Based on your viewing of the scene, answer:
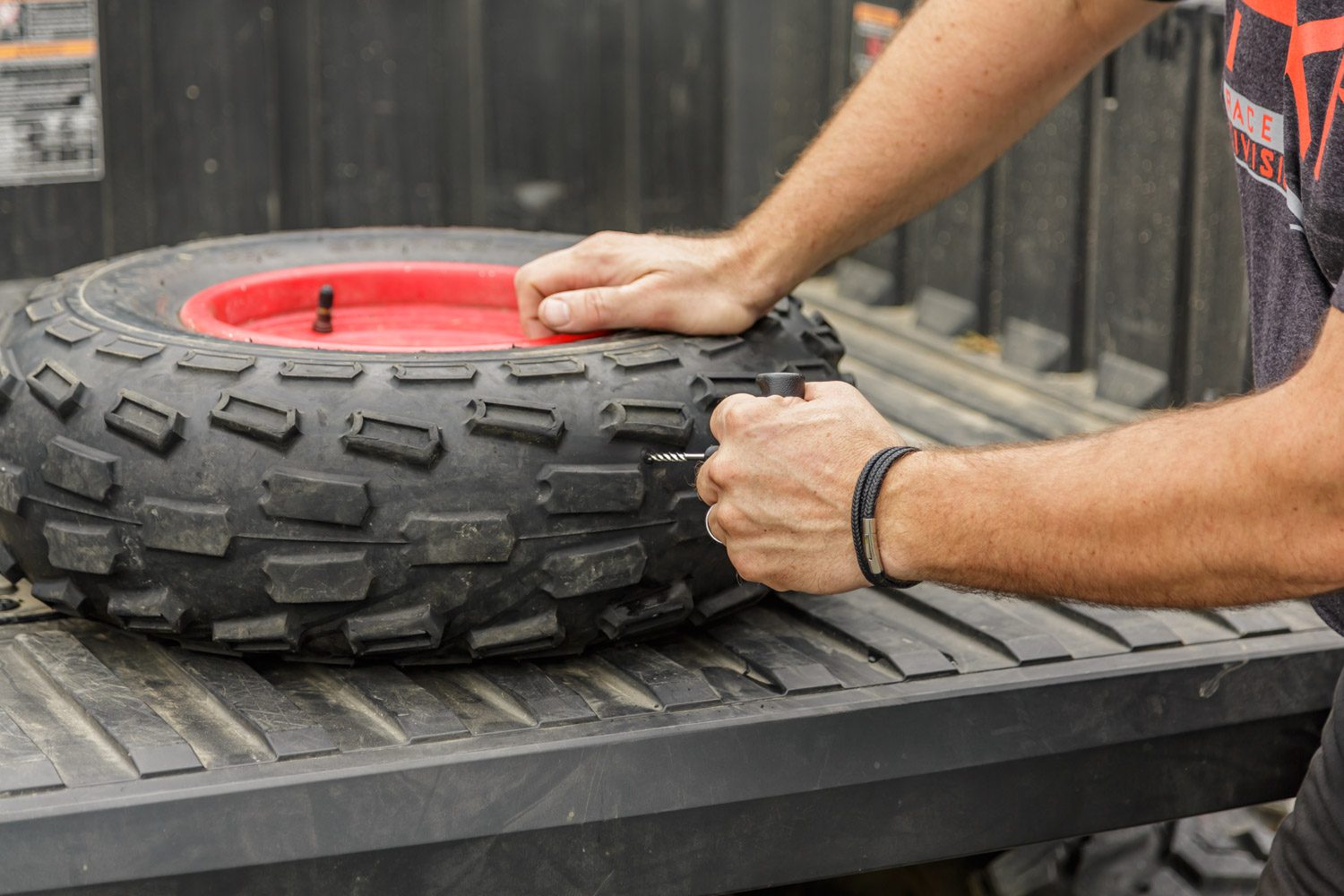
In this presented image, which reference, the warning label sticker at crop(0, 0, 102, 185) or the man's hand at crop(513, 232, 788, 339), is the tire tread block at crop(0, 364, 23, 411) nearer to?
the man's hand at crop(513, 232, 788, 339)

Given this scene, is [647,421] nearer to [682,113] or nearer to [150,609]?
Answer: [150,609]

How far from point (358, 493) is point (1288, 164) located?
0.89 m

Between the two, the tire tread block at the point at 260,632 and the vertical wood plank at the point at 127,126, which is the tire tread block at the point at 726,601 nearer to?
the tire tread block at the point at 260,632

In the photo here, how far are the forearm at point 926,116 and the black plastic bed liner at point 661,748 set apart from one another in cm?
44

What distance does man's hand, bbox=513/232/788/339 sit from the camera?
1.75 metres

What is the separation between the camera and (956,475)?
1.27 meters

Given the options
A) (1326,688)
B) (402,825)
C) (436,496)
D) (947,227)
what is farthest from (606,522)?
(947,227)

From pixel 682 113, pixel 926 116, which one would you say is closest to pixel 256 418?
pixel 926 116

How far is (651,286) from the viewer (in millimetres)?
1750

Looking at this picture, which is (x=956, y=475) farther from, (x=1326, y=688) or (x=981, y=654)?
(x=1326, y=688)

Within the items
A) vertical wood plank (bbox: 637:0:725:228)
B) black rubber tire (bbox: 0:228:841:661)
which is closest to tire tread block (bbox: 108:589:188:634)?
black rubber tire (bbox: 0:228:841:661)

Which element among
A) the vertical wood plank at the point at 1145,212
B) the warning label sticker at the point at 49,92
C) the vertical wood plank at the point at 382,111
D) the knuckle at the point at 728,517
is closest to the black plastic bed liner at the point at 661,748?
the knuckle at the point at 728,517

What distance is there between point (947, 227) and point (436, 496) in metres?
1.80

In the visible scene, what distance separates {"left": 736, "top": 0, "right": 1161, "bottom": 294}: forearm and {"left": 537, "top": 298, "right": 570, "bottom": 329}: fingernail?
223 millimetres
